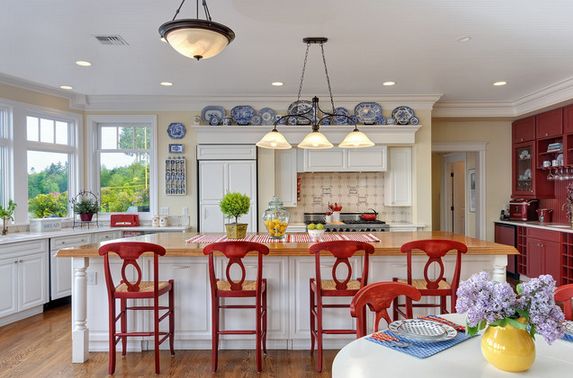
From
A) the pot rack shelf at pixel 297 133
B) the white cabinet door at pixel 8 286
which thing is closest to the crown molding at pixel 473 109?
the pot rack shelf at pixel 297 133

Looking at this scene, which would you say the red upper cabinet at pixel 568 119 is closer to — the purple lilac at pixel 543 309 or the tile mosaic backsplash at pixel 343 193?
the tile mosaic backsplash at pixel 343 193

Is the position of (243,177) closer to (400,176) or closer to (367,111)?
(367,111)

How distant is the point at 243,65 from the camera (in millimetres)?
4172

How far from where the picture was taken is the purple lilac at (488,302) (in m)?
1.14

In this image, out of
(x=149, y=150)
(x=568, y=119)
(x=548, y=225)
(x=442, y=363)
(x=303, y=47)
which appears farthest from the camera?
(x=149, y=150)

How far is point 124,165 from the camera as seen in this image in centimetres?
594

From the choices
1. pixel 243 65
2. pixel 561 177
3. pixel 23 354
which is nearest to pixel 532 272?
pixel 561 177

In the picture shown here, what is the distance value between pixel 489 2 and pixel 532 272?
14.1ft

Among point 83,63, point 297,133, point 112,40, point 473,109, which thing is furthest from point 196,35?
point 473,109

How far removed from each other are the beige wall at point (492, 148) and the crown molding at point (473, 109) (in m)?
0.48

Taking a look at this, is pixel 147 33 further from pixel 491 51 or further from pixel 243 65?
pixel 491 51

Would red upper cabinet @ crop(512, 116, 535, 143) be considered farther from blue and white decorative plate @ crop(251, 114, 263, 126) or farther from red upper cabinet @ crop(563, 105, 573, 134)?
blue and white decorative plate @ crop(251, 114, 263, 126)

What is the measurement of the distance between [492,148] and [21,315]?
286 inches

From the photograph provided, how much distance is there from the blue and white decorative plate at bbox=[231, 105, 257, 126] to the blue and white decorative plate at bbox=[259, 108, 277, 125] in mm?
139
